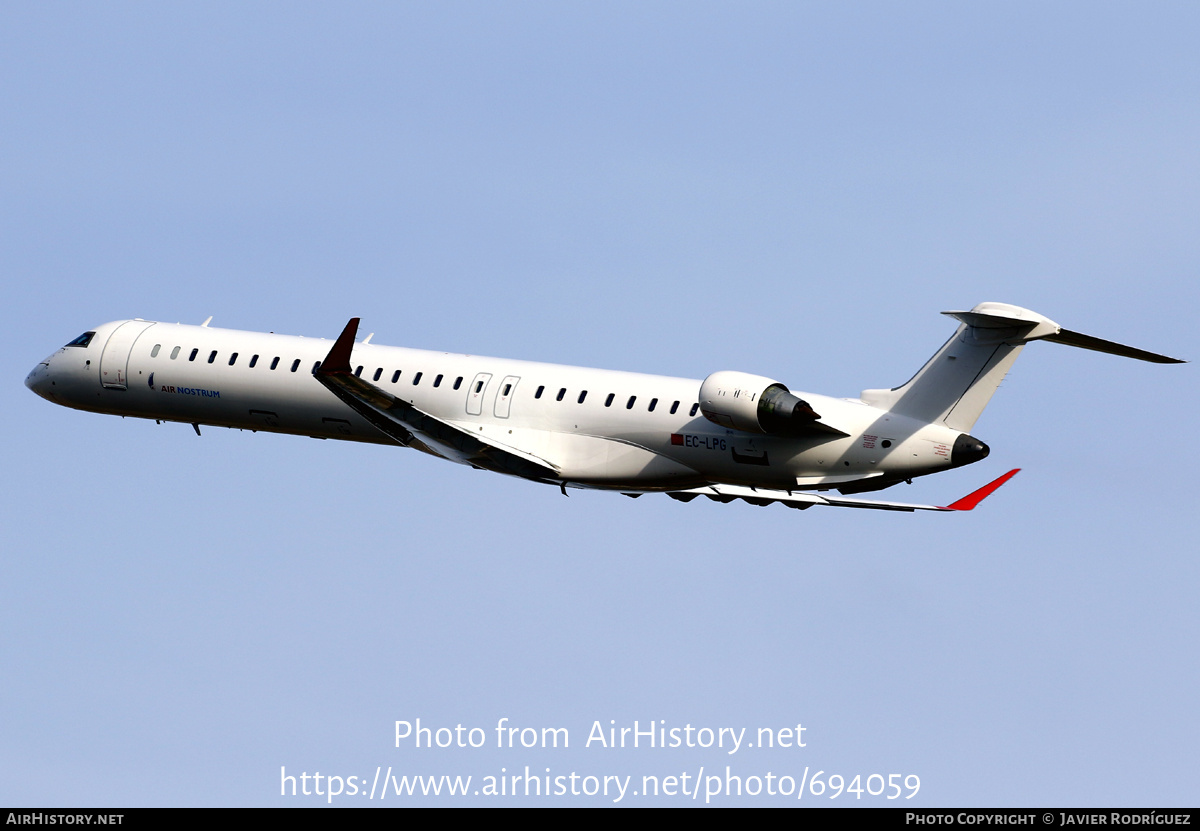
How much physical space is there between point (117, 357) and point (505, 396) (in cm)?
1032

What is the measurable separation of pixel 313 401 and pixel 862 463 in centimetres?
1277

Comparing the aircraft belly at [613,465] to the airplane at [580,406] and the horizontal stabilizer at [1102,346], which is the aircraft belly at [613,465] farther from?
the horizontal stabilizer at [1102,346]

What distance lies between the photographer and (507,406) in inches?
1508

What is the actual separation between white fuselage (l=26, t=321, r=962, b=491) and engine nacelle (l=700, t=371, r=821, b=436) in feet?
2.38

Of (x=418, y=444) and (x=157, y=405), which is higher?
(x=157, y=405)

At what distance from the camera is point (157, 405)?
42.1 metres

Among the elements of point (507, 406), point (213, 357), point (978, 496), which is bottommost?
point (978, 496)

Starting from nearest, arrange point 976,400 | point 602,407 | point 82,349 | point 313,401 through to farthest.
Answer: point 976,400 → point 602,407 → point 313,401 → point 82,349

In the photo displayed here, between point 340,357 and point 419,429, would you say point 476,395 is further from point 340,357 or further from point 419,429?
point 340,357

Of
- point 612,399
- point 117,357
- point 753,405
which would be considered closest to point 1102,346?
point 753,405

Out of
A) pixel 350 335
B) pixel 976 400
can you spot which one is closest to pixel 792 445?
pixel 976 400

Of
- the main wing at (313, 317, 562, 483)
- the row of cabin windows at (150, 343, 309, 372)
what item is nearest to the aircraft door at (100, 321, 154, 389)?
the row of cabin windows at (150, 343, 309, 372)

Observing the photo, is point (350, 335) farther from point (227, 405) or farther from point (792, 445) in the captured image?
point (792, 445)

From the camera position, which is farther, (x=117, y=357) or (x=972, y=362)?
(x=117, y=357)
